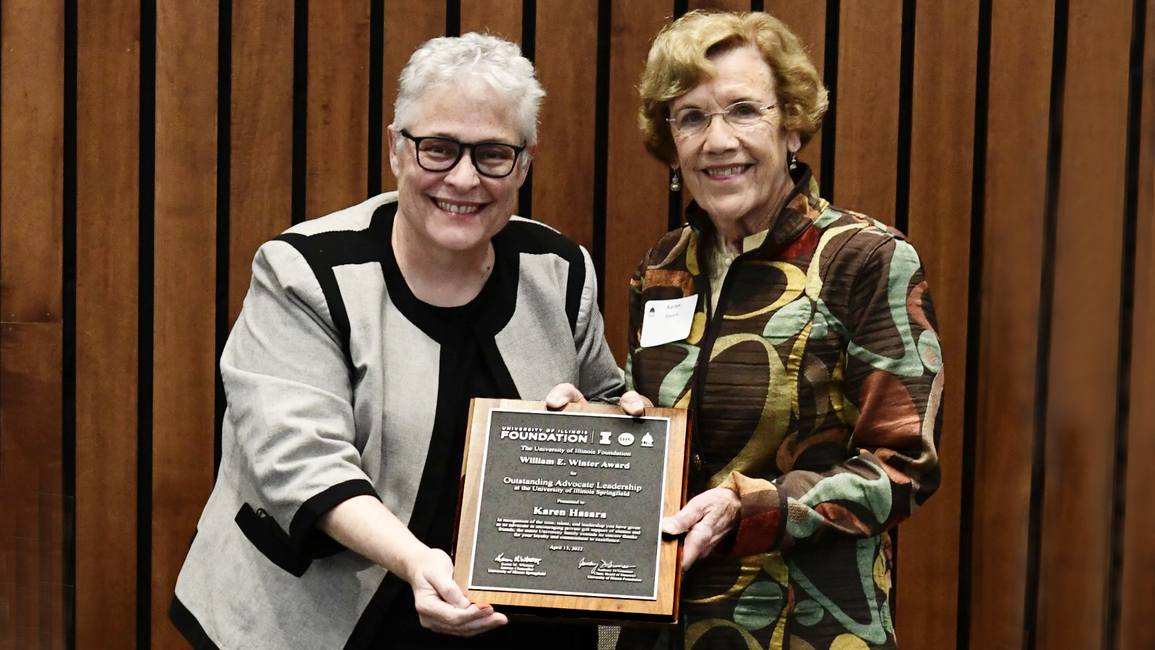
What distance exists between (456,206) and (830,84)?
146 centimetres

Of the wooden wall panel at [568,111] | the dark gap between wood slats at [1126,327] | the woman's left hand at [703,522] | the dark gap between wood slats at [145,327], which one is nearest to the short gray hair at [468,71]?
the woman's left hand at [703,522]

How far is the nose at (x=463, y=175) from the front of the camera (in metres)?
2.11

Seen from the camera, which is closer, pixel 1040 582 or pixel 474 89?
pixel 474 89

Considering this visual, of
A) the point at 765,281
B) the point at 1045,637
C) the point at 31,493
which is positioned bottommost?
the point at 1045,637

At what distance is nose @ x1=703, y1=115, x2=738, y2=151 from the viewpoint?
2.11 metres

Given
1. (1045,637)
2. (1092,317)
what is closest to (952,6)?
(1092,317)

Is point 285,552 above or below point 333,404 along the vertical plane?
below

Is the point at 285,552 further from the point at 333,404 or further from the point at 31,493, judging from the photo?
the point at 31,493

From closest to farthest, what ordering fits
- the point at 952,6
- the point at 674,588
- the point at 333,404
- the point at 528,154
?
the point at 674,588 → the point at 333,404 → the point at 528,154 → the point at 952,6

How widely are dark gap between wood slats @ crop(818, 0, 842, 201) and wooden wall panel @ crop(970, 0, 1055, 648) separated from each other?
42 cm

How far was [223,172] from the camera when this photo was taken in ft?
10.5

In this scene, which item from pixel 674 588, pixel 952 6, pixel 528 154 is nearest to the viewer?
pixel 674 588

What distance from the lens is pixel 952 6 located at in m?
3.15

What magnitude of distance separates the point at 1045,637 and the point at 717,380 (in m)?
1.78
